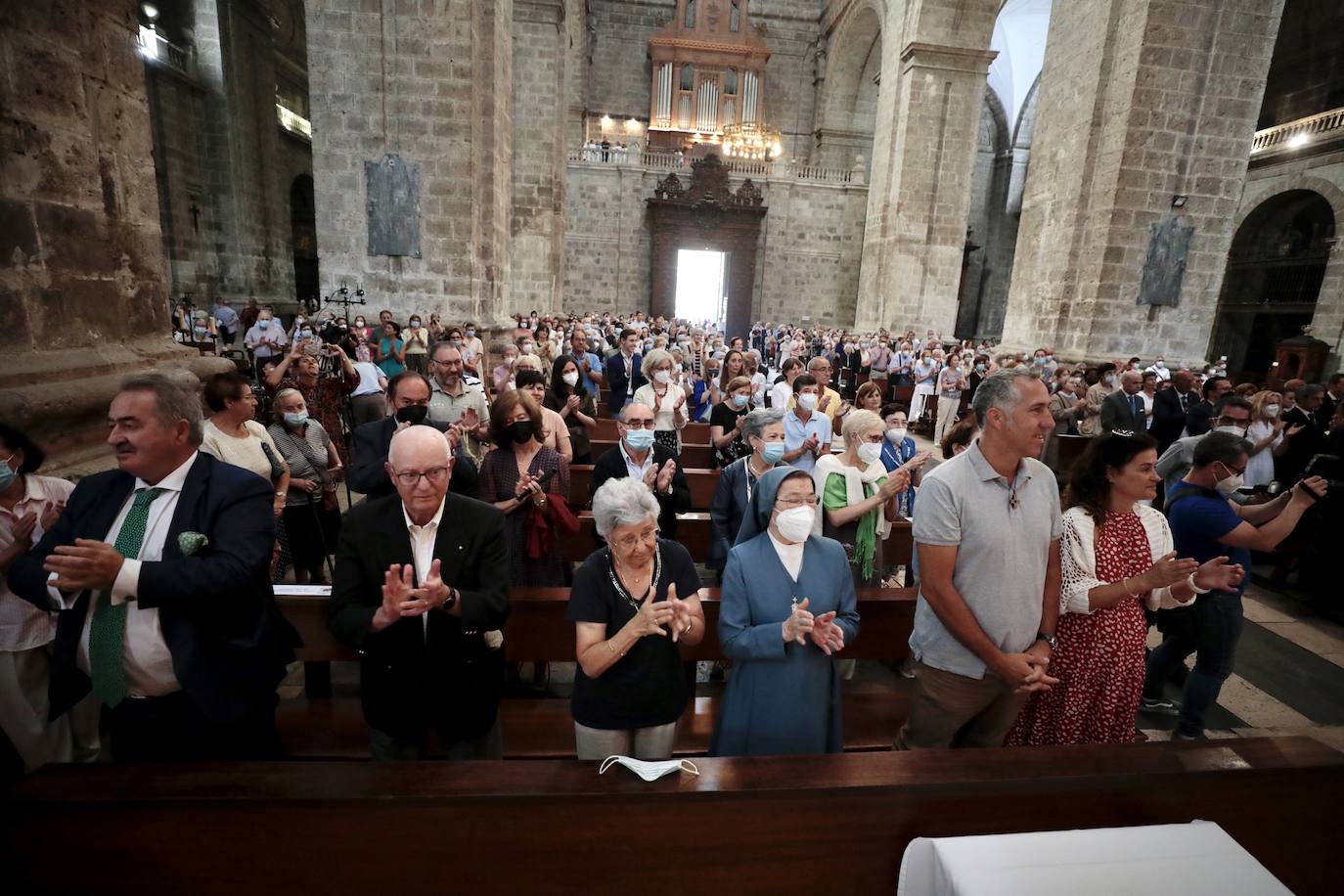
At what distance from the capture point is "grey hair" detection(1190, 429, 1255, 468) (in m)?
2.76

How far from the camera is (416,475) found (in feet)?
6.46

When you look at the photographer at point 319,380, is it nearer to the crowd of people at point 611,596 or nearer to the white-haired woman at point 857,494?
the crowd of people at point 611,596

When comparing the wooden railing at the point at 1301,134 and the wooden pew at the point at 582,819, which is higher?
the wooden railing at the point at 1301,134

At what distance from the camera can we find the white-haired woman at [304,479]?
13.0 ft

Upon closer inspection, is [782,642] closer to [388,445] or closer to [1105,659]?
[1105,659]

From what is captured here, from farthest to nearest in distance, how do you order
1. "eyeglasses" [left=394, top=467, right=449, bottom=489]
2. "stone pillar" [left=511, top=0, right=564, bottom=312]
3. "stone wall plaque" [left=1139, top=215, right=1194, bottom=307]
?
"stone pillar" [left=511, top=0, right=564, bottom=312]
"stone wall plaque" [left=1139, top=215, right=1194, bottom=307]
"eyeglasses" [left=394, top=467, right=449, bottom=489]

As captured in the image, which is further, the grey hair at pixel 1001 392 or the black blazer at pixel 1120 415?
the black blazer at pixel 1120 415

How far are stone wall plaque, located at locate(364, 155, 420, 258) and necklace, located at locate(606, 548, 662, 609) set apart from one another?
320 inches

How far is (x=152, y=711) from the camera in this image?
1.86m

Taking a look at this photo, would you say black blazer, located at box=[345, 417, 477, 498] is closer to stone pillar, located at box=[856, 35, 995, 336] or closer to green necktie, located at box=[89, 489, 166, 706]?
green necktie, located at box=[89, 489, 166, 706]

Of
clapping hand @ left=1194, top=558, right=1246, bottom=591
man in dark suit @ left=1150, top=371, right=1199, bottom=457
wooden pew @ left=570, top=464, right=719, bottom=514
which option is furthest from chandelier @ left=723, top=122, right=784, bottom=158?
clapping hand @ left=1194, top=558, right=1246, bottom=591

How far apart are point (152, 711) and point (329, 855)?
0.87m

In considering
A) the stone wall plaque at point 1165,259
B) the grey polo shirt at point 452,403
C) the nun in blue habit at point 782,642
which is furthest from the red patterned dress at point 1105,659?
the stone wall plaque at point 1165,259

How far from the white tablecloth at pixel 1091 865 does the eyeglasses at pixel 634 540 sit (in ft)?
3.44
